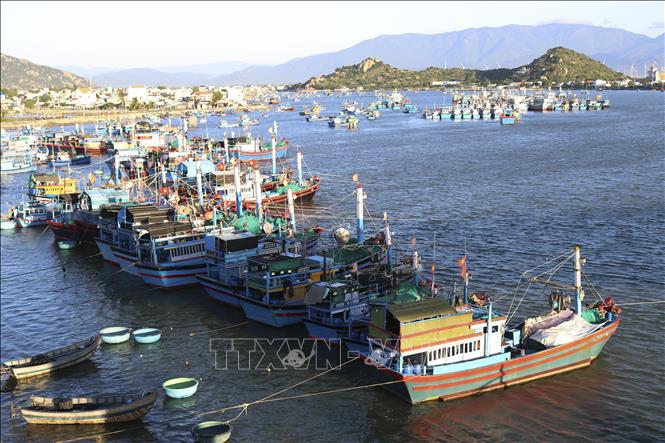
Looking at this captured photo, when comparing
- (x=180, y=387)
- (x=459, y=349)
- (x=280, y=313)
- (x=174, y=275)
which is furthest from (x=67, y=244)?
(x=459, y=349)

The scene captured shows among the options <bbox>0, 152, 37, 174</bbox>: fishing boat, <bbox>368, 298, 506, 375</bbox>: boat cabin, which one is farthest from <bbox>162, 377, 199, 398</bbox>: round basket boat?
<bbox>0, 152, 37, 174</bbox>: fishing boat

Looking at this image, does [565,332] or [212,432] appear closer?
[212,432]

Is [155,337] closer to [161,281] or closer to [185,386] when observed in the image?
[185,386]

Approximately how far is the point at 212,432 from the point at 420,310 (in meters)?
11.0

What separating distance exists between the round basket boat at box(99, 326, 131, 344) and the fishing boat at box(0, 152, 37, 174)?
290 ft

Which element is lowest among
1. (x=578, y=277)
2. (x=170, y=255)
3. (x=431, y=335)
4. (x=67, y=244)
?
(x=67, y=244)

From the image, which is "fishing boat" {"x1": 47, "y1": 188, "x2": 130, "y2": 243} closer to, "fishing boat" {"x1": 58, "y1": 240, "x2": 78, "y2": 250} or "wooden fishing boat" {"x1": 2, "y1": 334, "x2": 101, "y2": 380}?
"fishing boat" {"x1": 58, "y1": 240, "x2": 78, "y2": 250}

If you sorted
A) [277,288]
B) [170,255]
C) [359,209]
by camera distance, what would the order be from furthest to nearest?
[170,255] → [359,209] → [277,288]

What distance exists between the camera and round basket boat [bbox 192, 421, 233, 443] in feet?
94.3

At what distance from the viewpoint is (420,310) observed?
106ft

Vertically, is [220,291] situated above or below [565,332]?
below

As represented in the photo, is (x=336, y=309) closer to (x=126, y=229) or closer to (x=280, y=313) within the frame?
(x=280, y=313)

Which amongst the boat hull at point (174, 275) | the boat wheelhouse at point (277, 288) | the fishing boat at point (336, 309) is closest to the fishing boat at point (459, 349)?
the fishing boat at point (336, 309)

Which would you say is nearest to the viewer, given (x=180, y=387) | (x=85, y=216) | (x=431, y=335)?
(x=431, y=335)
